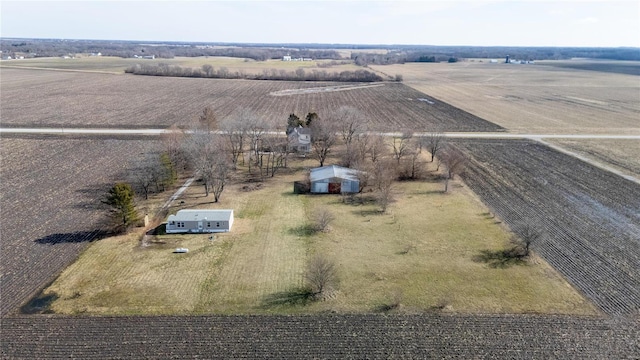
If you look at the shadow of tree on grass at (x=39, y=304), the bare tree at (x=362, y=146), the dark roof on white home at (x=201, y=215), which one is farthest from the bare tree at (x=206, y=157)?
the shadow of tree on grass at (x=39, y=304)

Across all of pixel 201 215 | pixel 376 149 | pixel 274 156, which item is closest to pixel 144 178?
pixel 201 215

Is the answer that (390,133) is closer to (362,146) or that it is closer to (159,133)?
(362,146)

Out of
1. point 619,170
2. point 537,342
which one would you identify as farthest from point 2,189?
point 619,170

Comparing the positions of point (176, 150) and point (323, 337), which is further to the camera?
point (176, 150)

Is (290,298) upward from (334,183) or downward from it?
downward

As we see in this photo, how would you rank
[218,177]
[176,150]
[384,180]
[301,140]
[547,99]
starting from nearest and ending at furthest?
[218,177], [384,180], [176,150], [301,140], [547,99]

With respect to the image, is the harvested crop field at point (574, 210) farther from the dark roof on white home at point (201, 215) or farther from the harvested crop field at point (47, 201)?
the harvested crop field at point (47, 201)

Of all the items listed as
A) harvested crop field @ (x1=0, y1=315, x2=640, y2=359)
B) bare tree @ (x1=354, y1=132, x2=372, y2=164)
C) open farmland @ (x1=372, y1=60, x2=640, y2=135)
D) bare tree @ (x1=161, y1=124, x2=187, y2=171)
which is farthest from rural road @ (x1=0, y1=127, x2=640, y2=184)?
harvested crop field @ (x1=0, y1=315, x2=640, y2=359)
